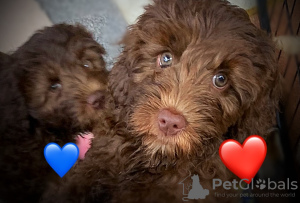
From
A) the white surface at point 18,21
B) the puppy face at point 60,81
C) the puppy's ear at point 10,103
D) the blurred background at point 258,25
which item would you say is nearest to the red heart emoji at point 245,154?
the blurred background at point 258,25

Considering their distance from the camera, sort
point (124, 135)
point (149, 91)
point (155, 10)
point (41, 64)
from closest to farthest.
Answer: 1. point (149, 91)
2. point (155, 10)
3. point (124, 135)
4. point (41, 64)

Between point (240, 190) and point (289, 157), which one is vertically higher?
point (289, 157)

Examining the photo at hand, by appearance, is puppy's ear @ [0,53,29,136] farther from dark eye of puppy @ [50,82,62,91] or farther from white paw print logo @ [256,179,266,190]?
white paw print logo @ [256,179,266,190]

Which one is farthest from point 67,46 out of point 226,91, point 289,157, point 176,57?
point 289,157

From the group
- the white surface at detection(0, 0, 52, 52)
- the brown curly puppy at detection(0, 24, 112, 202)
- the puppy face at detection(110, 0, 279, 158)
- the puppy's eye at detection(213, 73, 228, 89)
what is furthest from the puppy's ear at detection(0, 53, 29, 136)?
the puppy's eye at detection(213, 73, 228, 89)

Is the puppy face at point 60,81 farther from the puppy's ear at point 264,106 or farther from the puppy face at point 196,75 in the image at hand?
the puppy's ear at point 264,106

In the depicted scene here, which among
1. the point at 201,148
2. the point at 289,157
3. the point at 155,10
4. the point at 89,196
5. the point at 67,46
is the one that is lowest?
the point at 89,196

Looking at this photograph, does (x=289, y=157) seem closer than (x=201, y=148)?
No

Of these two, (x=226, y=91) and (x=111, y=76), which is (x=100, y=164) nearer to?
(x=111, y=76)
